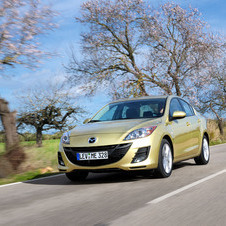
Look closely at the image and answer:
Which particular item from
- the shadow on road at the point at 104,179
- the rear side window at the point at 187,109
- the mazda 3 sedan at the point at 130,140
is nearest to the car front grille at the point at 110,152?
the mazda 3 sedan at the point at 130,140

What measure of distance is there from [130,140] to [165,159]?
99 cm

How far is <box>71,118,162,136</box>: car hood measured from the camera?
7238 millimetres

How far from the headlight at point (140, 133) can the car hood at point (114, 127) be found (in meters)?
0.09

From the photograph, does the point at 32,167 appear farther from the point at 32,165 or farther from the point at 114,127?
the point at 114,127

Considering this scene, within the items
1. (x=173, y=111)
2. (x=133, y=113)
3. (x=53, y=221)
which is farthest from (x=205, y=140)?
(x=53, y=221)

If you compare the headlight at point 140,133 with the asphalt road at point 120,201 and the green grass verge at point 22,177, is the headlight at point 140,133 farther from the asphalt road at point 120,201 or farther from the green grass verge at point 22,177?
the green grass verge at point 22,177

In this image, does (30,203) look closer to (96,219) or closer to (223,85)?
(96,219)

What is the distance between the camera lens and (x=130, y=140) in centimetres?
701

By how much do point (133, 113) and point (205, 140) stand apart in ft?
8.80

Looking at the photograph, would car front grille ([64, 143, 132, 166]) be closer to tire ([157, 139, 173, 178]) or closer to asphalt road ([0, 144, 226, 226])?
asphalt road ([0, 144, 226, 226])

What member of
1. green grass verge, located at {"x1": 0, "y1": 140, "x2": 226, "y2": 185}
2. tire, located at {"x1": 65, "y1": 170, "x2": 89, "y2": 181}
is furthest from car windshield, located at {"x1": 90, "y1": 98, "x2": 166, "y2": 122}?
green grass verge, located at {"x1": 0, "y1": 140, "x2": 226, "y2": 185}

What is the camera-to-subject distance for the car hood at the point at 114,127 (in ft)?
23.7

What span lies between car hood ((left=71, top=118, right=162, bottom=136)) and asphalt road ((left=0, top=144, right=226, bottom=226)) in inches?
36.8

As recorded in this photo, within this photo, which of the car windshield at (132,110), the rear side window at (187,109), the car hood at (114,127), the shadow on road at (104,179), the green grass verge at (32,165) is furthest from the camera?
the rear side window at (187,109)
